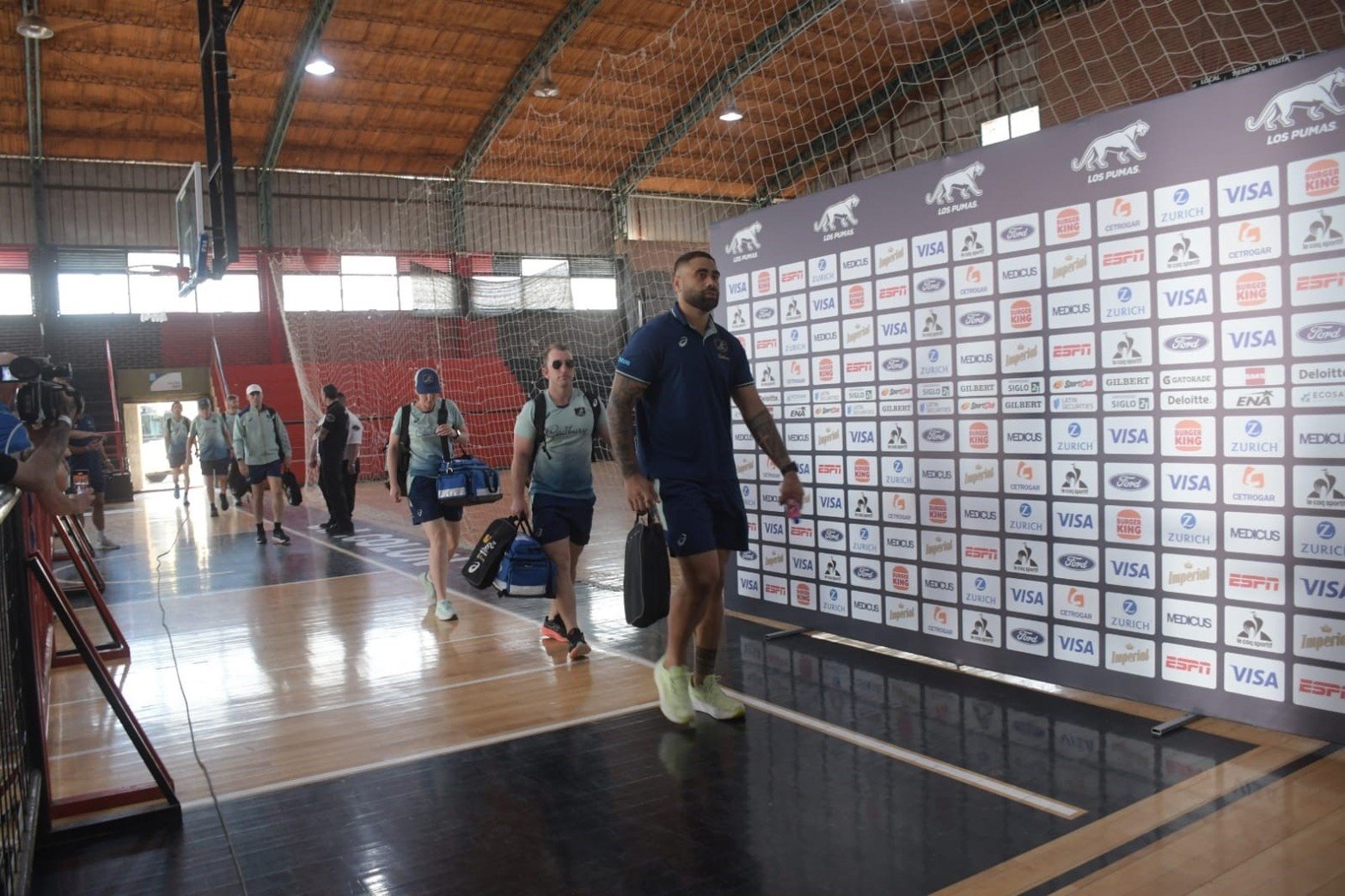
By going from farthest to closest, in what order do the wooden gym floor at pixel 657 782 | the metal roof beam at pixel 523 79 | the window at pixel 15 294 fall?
the window at pixel 15 294, the metal roof beam at pixel 523 79, the wooden gym floor at pixel 657 782

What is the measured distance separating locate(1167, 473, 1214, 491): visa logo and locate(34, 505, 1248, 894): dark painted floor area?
98cm

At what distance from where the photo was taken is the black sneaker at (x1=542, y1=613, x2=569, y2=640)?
19.4 ft

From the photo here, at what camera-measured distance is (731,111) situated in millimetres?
21375

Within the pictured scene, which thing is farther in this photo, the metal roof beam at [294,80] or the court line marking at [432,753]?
the metal roof beam at [294,80]

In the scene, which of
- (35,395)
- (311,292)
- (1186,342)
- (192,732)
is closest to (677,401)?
(1186,342)

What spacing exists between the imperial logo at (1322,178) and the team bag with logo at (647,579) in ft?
9.20

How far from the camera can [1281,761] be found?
358 centimetres

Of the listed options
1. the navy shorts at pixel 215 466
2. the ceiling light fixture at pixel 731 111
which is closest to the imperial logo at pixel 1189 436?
the navy shorts at pixel 215 466

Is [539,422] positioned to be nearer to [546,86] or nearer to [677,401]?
[677,401]

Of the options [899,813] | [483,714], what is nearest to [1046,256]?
[899,813]

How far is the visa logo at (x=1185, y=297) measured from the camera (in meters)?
3.97

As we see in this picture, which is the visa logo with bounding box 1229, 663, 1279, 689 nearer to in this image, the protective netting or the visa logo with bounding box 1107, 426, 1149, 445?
the visa logo with bounding box 1107, 426, 1149, 445

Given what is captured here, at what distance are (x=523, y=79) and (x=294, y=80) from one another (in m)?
4.74

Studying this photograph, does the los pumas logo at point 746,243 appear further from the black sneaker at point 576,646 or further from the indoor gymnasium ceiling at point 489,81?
the indoor gymnasium ceiling at point 489,81
